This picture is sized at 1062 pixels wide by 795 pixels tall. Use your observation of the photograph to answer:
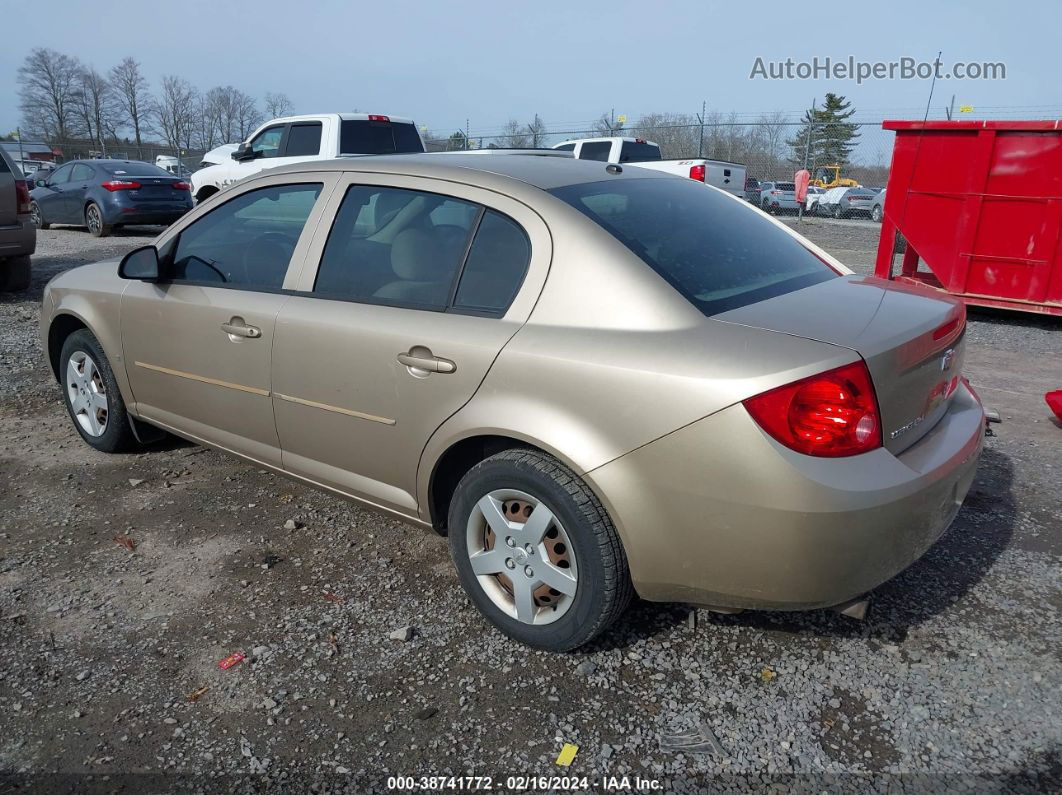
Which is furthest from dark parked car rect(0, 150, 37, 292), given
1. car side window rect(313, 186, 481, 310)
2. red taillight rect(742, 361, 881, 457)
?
red taillight rect(742, 361, 881, 457)

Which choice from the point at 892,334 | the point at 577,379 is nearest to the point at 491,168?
the point at 577,379

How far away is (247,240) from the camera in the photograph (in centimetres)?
367

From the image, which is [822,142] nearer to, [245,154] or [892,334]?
[245,154]

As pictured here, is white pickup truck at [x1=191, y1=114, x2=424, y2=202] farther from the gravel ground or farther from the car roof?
the gravel ground

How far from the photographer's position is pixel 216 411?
3.64 meters

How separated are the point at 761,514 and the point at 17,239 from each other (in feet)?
31.0

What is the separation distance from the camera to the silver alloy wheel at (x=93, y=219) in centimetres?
1485

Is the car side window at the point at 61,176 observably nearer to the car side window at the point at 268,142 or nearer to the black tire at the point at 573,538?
the car side window at the point at 268,142

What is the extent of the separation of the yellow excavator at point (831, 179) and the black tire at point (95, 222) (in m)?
20.6

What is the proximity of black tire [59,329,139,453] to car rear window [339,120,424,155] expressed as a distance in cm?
795

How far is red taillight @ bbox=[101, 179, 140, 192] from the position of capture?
14430 millimetres

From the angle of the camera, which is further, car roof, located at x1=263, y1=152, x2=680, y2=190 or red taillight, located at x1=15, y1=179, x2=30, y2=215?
red taillight, located at x1=15, y1=179, x2=30, y2=215

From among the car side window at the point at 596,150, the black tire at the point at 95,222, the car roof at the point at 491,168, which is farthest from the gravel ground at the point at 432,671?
the car side window at the point at 596,150

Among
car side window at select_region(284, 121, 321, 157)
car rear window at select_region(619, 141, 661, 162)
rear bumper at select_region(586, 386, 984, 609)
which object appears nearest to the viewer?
rear bumper at select_region(586, 386, 984, 609)
